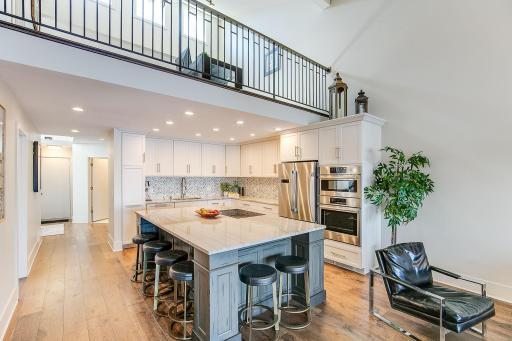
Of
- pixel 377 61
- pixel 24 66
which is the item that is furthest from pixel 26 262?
pixel 377 61

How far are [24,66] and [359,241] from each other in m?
4.40

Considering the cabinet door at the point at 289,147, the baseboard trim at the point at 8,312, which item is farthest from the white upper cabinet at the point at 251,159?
the baseboard trim at the point at 8,312

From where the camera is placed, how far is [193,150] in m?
6.48

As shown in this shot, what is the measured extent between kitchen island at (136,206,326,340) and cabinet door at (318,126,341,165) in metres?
1.53

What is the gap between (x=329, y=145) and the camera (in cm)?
425

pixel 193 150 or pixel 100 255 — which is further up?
pixel 193 150

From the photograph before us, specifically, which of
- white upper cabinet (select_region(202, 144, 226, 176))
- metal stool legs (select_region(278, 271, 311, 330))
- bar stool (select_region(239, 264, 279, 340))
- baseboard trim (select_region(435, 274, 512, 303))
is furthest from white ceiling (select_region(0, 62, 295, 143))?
baseboard trim (select_region(435, 274, 512, 303))

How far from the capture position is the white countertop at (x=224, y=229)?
2222 mm

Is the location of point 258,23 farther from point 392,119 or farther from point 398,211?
point 398,211

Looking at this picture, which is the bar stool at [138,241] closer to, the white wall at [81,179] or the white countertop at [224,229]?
the white countertop at [224,229]

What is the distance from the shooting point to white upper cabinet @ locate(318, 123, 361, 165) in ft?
12.7

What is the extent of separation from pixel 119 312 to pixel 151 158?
3705 mm

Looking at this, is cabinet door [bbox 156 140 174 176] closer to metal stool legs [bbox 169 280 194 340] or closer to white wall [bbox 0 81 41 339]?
white wall [bbox 0 81 41 339]

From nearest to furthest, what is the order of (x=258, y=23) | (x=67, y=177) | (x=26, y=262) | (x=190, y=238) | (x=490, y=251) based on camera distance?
(x=190, y=238) < (x=490, y=251) < (x=26, y=262) < (x=258, y=23) < (x=67, y=177)
